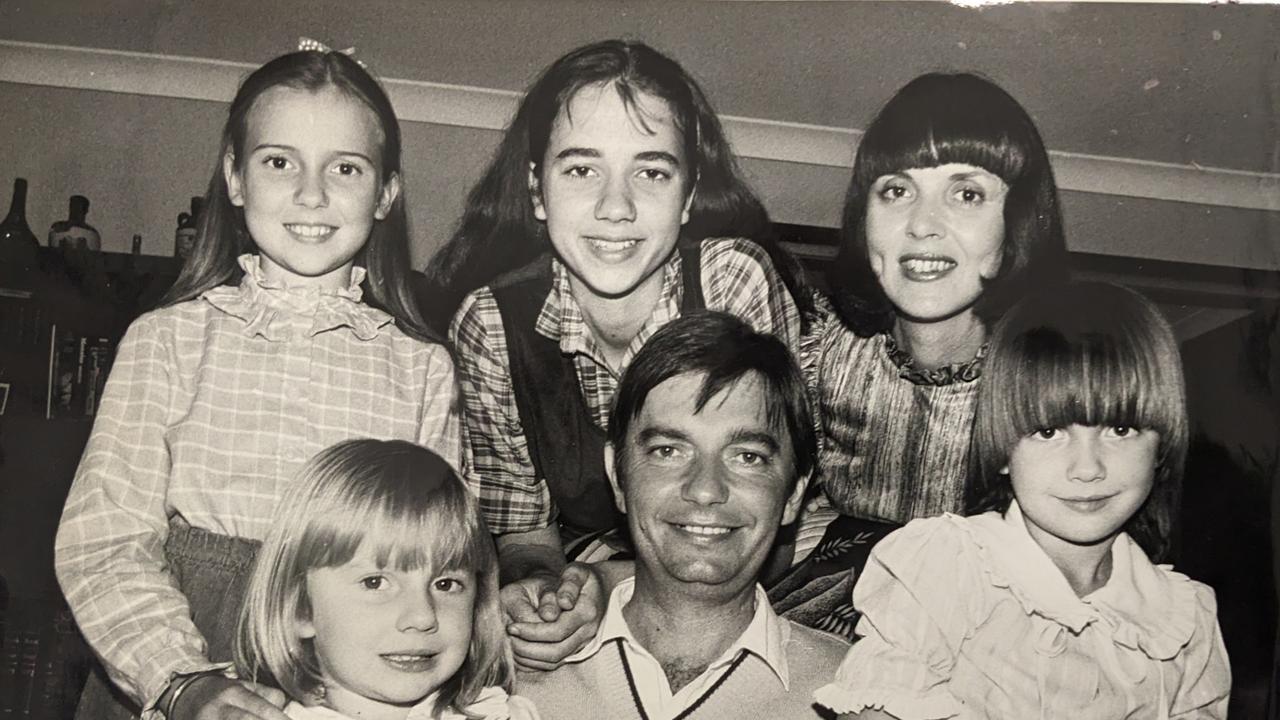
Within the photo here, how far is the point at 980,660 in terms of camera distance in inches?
60.5

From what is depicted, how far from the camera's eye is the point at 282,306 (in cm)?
165

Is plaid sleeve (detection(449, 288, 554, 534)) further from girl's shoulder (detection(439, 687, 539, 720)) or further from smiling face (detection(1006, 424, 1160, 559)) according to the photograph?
smiling face (detection(1006, 424, 1160, 559))

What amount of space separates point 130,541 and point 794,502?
83 cm

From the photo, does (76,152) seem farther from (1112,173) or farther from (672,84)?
(1112,173)

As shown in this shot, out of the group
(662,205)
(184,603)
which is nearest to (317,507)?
(184,603)

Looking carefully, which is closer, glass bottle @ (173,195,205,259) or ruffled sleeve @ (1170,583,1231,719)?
ruffled sleeve @ (1170,583,1231,719)

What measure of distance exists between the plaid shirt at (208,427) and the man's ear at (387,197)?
0.08 metres

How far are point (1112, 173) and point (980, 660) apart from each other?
0.72 m

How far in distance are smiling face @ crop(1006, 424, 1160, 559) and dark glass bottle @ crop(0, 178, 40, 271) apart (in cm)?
139

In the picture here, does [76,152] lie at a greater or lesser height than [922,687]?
greater

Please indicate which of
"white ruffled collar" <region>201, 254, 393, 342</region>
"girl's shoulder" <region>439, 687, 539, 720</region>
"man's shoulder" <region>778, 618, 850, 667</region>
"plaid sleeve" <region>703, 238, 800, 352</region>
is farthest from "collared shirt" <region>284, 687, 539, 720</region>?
"plaid sleeve" <region>703, 238, 800, 352</region>

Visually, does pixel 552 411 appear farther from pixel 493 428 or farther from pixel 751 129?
pixel 751 129

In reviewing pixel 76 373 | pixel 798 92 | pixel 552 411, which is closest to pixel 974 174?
pixel 798 92

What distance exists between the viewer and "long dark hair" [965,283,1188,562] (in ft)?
5.20
